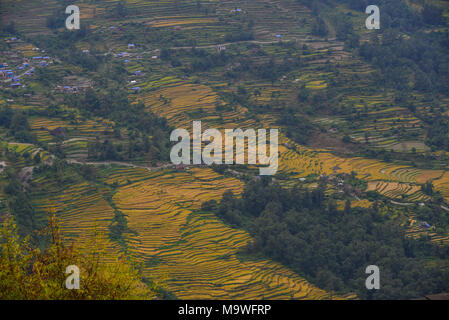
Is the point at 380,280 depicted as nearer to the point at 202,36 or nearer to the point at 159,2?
the point at 202,36

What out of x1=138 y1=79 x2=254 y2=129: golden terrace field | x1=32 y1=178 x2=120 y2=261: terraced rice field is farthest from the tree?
x1=138 y1=79 x2=254 y2=129: golden terrace field

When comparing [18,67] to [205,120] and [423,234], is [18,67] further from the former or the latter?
[423,234]

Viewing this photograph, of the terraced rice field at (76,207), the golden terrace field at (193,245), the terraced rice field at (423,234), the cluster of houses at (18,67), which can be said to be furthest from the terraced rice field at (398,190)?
the cluster of houses at (18,67)

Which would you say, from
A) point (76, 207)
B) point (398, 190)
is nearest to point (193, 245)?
point (76, 207)

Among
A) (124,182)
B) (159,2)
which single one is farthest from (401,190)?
(159,2)

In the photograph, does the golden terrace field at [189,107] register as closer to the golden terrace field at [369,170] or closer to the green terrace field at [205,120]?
the green terrace field at [205,120]

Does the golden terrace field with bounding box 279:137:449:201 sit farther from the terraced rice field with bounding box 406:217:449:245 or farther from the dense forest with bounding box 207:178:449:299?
the dense forest with bounding box 207:178:449:299
